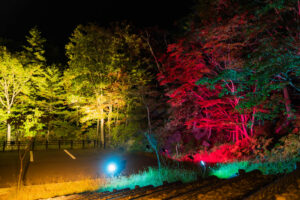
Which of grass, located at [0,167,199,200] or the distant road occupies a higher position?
the distant road

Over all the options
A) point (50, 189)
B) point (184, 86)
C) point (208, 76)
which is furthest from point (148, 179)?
point (208, 76)

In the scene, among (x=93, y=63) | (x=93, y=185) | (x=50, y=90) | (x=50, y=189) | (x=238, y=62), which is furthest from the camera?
(x=50, y=90)

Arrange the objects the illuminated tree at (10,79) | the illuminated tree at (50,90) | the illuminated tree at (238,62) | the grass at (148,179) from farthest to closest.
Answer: the illuminated tree at (50,90) → the illuminated tree at (10,79) → the grass at (148,179) → the illuminated tree at (238,62)

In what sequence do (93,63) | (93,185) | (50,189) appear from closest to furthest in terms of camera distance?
(50,189), (93,185), (93,63)

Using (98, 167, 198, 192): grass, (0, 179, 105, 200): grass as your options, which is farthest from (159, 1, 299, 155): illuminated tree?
(0, 179, 105, 200): grass

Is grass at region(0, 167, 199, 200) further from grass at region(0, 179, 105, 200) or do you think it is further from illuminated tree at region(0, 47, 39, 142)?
illuminated tree at region(0, 47, 39, 142)

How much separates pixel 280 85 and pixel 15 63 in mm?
19843

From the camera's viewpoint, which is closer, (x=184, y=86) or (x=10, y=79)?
(x=184, y=86)

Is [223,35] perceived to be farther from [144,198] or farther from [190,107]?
[144,198]

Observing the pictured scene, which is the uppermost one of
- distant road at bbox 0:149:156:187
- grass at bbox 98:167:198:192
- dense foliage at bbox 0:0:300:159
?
dense foliage at bbox 0:0:300:159

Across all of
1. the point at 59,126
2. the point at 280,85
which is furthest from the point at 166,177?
the point at 59,126

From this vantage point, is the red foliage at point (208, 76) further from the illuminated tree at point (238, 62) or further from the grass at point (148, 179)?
the grass at point (148, 179)

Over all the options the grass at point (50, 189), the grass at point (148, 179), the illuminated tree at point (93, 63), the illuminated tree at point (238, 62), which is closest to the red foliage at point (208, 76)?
the illuminated tree at point (238, 62)

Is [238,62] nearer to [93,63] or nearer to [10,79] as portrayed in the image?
[93,63]
